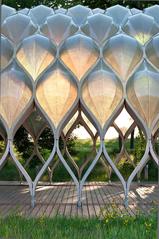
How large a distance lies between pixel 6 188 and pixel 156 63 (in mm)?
7998

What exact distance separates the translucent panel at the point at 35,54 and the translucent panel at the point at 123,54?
1.69 metres

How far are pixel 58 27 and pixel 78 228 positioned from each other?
6909 millimetres

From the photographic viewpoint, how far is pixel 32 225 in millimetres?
9000

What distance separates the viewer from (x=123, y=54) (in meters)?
13.5

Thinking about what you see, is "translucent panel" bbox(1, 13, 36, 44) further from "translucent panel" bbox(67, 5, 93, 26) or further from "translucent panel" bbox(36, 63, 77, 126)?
"translucent panel" bbox(67, 5, 93, 26)

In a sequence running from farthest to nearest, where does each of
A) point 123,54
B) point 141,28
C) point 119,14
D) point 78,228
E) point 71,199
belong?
point 119,14
point 71,199
point 141,28
point 123,54
point 78,228

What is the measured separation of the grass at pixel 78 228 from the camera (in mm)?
8023

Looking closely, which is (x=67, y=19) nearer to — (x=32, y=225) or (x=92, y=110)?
(x=92, y=110)

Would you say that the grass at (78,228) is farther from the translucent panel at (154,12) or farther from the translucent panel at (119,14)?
the translucent panel at (154,12)

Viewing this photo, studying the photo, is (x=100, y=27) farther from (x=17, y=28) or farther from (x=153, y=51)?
(x=17, y=28)

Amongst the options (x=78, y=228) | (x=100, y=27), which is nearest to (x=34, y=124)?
(x=100, y=27)

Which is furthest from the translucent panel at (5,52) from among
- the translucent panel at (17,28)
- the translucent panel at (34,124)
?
the translucent panel at (34,124)

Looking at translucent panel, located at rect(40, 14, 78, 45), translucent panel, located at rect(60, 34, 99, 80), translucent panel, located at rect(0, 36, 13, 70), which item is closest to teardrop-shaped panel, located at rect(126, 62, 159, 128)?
translucent panel, located at rect(60, 34, 99, 80)

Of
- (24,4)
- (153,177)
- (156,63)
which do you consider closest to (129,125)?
(153,177)
